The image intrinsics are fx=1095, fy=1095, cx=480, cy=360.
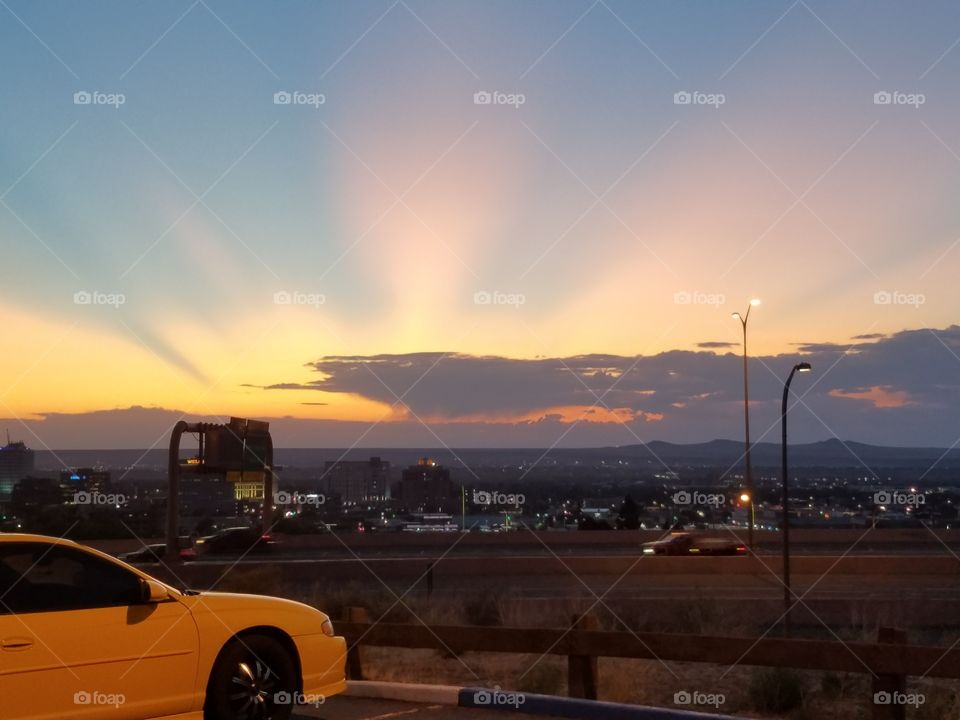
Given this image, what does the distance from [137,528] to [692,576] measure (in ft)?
80.1

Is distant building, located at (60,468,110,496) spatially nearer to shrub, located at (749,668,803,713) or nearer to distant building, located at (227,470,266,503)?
distant building, located at (227,470,266,503)

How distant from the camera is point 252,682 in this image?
8.55 meters

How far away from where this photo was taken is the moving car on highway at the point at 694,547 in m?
41.1

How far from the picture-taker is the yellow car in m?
7.33

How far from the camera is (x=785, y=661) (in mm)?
9188

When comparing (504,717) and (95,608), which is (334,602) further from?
(95,608)

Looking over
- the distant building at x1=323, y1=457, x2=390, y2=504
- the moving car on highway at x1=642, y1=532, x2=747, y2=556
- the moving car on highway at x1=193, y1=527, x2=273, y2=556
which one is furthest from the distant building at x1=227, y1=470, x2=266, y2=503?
the distant building at x1=323, y1=457, x2=390, y2=504

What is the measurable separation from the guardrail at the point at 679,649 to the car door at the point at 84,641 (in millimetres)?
3450

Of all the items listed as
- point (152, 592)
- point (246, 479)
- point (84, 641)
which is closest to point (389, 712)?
point (152, 592)

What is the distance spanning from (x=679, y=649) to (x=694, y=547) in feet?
107

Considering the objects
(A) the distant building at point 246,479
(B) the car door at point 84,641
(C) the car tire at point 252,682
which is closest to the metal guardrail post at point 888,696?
(C) the car tire at point 252,682

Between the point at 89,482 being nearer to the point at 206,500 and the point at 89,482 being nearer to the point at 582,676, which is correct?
the point at 206,500

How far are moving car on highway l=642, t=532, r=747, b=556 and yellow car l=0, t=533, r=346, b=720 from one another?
33.6 meters

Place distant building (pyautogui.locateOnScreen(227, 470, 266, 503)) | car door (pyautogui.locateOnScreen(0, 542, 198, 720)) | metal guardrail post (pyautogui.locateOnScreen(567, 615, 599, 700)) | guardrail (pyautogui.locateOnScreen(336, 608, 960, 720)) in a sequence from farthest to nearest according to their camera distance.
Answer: distant building (pyautogui.locateOnScreen(227, 470, 266, 503)), metal guardrail post (pyautogui.locateOnScreen(567, 615, 599, 700)), guardrail (pyautogui.locateOnScreen(336, 608, 960, 720)), car door (pyautogui.locateOnScreen(0, 542, 198, 720))
